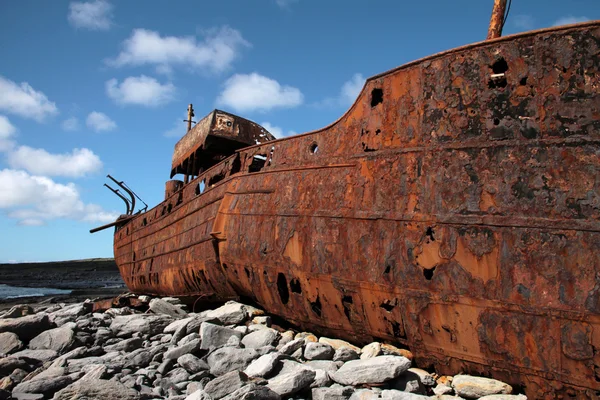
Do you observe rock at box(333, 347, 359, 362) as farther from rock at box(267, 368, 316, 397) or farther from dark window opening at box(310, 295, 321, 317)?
dark window opening at box(310, 295, 321, 317)

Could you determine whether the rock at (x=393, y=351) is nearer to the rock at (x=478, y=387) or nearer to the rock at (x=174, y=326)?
the rock at (x=478, y=387)

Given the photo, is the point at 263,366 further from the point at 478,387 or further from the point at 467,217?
the point at 467,217

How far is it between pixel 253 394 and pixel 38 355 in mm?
2557

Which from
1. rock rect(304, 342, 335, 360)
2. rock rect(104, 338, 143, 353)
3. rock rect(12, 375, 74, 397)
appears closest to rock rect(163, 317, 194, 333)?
rock rect(104, 338, 143, 353)

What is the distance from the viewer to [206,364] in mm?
3441

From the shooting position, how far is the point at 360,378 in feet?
9.24

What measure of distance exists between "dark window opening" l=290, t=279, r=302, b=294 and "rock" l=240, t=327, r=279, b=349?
1.42 feet

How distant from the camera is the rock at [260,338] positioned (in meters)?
3.89

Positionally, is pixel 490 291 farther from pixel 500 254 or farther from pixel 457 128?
pixel 457 128

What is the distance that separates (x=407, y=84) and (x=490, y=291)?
5.56 feet

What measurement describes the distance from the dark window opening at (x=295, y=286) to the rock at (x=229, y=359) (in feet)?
2.50

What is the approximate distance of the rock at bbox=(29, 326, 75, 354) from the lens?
4.12 meters

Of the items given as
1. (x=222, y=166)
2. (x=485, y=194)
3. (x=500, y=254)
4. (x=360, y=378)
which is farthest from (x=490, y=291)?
(x=222, y=166)

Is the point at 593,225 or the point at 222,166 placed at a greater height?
the point at 222,166
